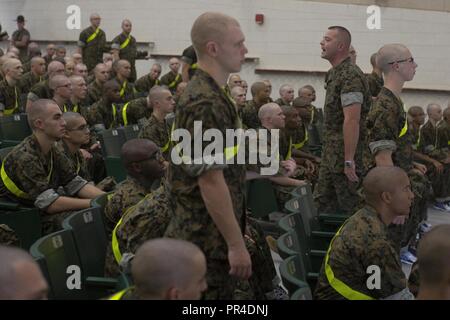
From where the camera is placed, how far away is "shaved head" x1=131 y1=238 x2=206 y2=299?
7.60 feet

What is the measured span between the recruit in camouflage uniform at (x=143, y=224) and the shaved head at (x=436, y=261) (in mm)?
1326

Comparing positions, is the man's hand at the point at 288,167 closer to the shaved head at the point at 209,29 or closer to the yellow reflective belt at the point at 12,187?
the yellow reflective belt at the point at 12,187

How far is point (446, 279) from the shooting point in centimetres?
278

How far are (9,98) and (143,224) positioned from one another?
6592mm

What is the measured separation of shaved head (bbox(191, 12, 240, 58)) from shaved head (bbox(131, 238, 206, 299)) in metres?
0.99

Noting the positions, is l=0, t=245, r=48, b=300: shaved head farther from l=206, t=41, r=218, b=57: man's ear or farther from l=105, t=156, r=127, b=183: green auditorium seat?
l=105, t=156, r=127, b=183: green auditorium seat

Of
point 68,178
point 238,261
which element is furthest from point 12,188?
point 238,261

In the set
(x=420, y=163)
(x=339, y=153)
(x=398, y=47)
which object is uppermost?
(x=398, y=47)

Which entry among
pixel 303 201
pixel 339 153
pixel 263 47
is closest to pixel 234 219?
pixel 303 201

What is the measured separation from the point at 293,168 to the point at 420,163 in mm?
2437

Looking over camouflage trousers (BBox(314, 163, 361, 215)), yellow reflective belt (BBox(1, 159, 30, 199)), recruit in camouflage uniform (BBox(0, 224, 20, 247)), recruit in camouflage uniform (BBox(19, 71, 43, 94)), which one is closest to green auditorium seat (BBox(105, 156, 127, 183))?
yellow reflective belt (BBox(1, 159, 30, 199))

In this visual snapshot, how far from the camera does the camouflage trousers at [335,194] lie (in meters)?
5.47

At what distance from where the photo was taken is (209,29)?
120 inches

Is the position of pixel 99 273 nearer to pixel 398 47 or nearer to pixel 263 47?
pixel 398 47
